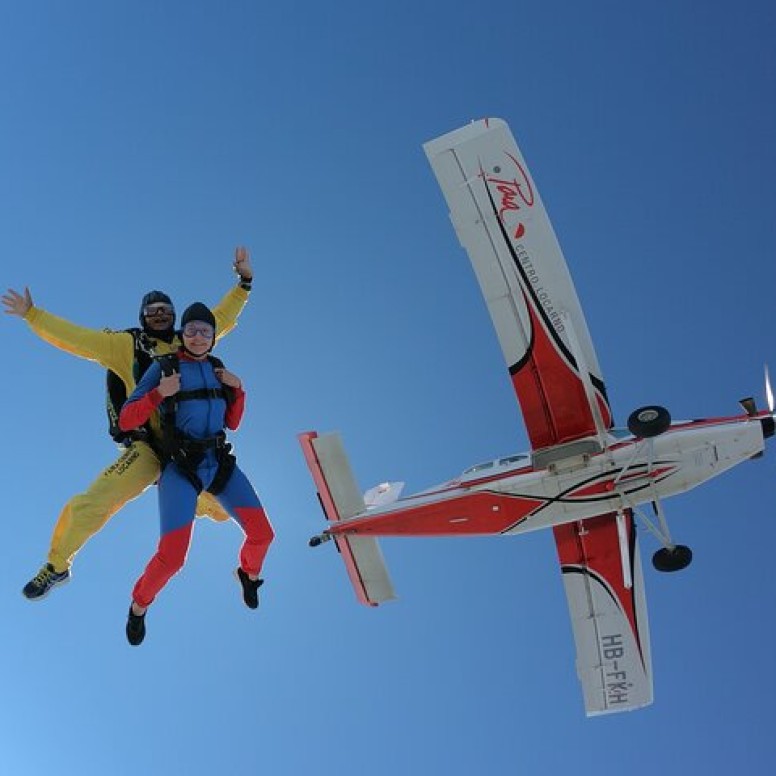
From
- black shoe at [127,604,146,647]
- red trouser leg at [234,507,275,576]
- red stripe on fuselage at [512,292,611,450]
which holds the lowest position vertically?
black shoe at [127,604,146,647]

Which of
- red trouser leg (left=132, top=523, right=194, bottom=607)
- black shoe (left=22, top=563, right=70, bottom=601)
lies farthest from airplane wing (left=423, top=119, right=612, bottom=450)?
black shoe (left=22, top=563, right=70, bottom=601)

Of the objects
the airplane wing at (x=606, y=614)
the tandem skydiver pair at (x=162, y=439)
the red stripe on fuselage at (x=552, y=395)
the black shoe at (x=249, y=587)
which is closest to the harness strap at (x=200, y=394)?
the tandem skydiver pair at (x=162, y=439)

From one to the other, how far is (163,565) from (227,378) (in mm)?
1610

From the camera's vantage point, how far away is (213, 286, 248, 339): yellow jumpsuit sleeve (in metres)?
8.47

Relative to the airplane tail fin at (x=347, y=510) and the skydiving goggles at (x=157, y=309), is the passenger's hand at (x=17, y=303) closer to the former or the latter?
the skydiving goggles at (x=157, y=309)

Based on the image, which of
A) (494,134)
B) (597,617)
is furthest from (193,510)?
(597,617)

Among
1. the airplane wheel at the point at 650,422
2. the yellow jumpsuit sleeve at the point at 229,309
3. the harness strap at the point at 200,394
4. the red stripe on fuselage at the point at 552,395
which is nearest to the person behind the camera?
the harness strap at the point at 200,394

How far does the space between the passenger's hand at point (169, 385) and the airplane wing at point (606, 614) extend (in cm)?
745

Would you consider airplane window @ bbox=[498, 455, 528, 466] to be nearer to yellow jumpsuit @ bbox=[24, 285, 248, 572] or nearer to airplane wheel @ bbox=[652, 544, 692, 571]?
airplane wheel @ bbox=[652, 544, 692, 571]

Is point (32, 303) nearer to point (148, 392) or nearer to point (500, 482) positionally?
point (148, 392)

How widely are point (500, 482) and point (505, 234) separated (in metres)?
3.28

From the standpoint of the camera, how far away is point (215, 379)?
729cm

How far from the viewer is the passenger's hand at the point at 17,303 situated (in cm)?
743

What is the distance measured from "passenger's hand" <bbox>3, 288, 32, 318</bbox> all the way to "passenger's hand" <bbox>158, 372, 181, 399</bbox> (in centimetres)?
151
